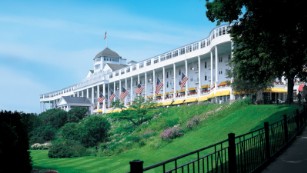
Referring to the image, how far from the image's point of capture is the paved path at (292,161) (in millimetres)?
11584

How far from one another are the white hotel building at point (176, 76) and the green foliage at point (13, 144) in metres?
32.6

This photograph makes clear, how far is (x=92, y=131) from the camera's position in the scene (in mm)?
46062

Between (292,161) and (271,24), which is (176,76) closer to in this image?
(271,24)

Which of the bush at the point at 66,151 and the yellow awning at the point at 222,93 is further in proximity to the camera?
the yellow awning at the point at 222,93

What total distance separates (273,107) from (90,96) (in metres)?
80.3

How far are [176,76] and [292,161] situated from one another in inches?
2375

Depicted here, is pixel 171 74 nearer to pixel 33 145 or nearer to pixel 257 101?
pixel 33 145

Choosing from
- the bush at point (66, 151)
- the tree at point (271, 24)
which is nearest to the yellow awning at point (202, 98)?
the bush at point (66, 151)

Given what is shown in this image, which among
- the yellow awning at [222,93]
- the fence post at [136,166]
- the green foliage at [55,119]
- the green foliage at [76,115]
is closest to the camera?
the fence post at [136,166]

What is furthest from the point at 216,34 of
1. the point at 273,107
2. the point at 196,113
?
the point at 273,107

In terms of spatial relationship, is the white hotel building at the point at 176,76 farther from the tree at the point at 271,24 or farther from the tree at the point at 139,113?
the tree at the point at 271,24

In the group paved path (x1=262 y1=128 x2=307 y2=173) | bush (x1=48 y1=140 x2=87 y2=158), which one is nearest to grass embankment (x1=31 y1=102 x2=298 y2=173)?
bush (x1=48 y1=140 x2=87 y2=158)

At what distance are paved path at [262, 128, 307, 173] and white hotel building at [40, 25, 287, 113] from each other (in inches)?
1157

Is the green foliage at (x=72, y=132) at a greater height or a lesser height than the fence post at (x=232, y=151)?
lesser
